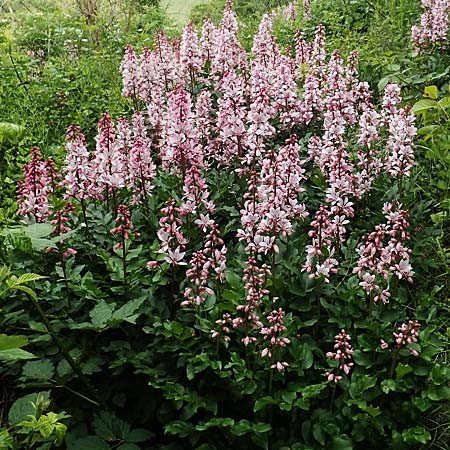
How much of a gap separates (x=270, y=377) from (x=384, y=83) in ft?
8.00

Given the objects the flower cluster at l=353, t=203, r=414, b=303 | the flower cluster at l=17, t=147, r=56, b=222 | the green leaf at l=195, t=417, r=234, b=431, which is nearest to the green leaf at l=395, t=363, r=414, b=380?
the flower cluster at l=353, t=203, r=414, b=303

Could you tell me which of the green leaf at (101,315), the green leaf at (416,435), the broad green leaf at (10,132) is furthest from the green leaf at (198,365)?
the broad green leaf at (10,132)

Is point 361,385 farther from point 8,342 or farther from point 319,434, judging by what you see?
point 8,342

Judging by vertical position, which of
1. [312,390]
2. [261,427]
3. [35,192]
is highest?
[35,192]

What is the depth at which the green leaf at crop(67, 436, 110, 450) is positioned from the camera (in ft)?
7.36

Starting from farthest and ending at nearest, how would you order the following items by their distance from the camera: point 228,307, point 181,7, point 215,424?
point 181,7 → point 228,307 → point 215,424

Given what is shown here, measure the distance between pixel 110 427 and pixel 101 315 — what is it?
0.47 m

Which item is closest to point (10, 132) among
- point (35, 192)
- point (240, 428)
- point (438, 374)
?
point (35, 192)

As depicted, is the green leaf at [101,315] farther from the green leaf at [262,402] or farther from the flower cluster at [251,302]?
the green leaf at [262,402]

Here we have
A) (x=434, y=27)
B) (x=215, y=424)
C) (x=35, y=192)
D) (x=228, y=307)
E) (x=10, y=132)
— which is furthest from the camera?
(x=434, y=27)

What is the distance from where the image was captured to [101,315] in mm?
2334

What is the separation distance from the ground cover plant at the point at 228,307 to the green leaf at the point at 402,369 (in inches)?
0.7

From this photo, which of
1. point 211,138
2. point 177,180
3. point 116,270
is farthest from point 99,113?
point 116,270

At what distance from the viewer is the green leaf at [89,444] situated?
7.36 ft
